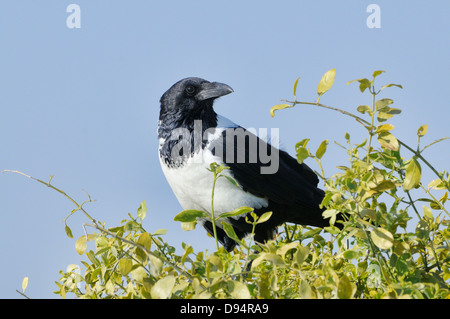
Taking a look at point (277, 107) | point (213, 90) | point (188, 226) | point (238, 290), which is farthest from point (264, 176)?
point (238, 290)

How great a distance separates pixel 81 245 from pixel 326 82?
0.97 meters

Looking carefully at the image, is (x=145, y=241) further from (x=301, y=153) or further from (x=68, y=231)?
(x=301, y=153)

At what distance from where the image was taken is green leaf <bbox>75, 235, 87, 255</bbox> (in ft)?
6.09

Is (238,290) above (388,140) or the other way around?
the other way around

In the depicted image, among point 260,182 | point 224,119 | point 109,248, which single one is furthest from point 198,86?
point 109,248

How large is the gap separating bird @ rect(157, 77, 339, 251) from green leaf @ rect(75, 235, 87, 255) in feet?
4.66

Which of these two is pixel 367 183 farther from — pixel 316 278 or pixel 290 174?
pixel 290 174

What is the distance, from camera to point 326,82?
5.66ft

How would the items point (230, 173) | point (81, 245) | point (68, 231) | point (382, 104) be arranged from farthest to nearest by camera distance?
point (230, 173) < point (68, 231) < point (81, 245) < point (382, 104)

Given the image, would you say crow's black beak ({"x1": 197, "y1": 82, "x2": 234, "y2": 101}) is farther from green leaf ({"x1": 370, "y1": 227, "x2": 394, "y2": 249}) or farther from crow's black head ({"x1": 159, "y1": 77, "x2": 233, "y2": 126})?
green leaf ({"x1": 370, "y1": 227, "x2": 394, "y2": 249})

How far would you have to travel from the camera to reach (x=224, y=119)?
12.0 ft
